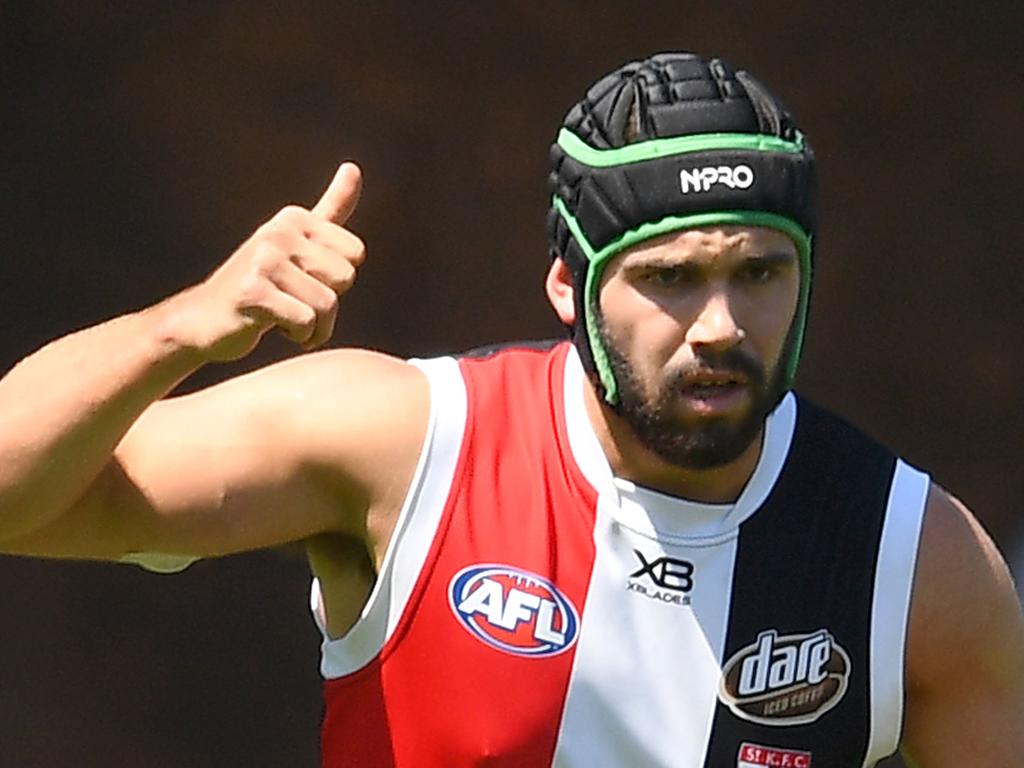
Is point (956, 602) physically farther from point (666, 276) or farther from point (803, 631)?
point (666, 276)

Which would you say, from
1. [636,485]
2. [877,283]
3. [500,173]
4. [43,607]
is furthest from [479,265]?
[636,485]

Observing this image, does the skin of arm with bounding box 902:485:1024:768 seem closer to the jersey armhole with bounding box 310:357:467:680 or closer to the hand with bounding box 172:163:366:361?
the jersey armhole with bounding box 310:357:467:680

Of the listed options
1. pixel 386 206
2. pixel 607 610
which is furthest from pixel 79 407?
pixel 386 206

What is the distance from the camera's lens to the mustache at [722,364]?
9.32ft

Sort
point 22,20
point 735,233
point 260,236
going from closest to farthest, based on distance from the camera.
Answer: point 260,236
point 735,233
point 22,20

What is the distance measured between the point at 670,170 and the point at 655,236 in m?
0.08

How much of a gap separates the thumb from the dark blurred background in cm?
231

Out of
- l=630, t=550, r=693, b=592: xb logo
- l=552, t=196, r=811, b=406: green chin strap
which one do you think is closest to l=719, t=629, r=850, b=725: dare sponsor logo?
l=630, t=550, r=693, b=592: xb logo

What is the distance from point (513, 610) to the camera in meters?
3.00

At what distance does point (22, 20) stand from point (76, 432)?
257 centimetres

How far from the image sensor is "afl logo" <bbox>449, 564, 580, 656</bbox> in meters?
2.98

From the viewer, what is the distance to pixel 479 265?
209 inches

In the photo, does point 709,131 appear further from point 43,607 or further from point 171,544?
point 43,607

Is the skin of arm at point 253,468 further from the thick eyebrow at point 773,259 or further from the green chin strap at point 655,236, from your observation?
the thick eyebrow at point 773,259
